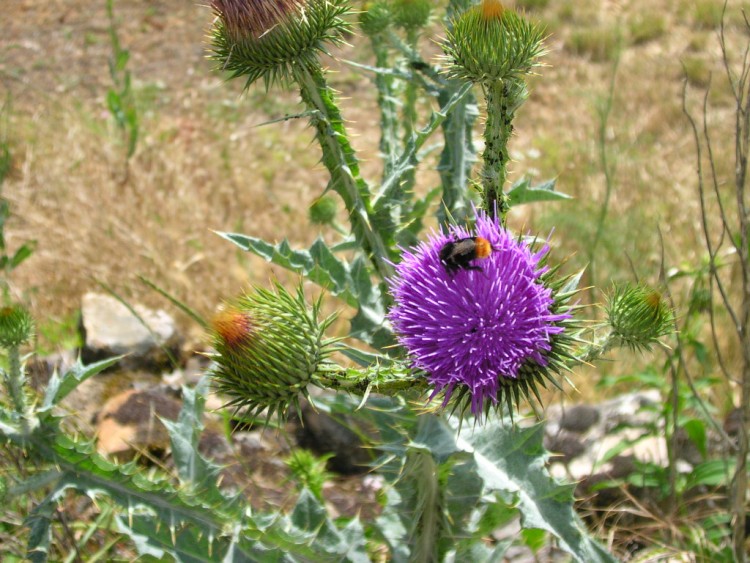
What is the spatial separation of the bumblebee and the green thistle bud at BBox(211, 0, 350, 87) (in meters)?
0.85

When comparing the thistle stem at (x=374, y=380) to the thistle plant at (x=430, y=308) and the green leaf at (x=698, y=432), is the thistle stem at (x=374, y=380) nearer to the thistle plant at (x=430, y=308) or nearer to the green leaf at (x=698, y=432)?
the thistle plant at (x=430, y=308)

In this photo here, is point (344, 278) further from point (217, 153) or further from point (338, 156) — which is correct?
point (217, 153)

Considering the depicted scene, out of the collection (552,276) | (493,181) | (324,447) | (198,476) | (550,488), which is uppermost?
(493,181)

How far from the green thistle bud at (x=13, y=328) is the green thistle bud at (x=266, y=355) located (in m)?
0.86

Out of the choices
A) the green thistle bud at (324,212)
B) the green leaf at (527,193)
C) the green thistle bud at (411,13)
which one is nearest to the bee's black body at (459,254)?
the green leaf at (527,193)

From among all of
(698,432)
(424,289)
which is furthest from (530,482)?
(698,432)

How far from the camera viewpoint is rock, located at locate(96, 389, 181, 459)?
144 inches

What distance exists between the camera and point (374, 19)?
11.2 ft

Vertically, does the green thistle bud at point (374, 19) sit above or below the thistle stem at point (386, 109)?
above

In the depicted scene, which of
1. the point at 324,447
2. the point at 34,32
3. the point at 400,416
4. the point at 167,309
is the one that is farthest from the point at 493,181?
the point at 34,32

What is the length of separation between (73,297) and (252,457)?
2.09 metres

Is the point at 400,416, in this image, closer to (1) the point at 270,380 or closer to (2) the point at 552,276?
(1) the point at 270,380

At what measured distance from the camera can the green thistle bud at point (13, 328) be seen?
2.63 meters

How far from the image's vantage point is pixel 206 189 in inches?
236
